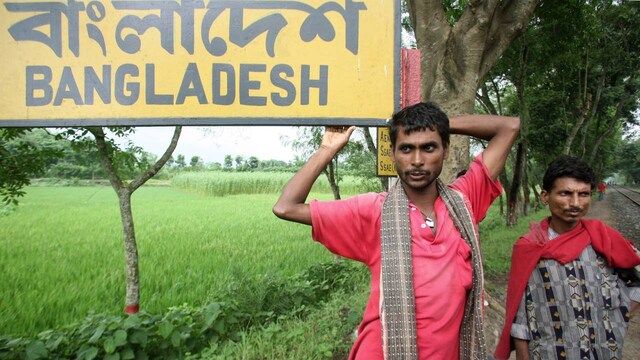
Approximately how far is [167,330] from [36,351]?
0.84 meters

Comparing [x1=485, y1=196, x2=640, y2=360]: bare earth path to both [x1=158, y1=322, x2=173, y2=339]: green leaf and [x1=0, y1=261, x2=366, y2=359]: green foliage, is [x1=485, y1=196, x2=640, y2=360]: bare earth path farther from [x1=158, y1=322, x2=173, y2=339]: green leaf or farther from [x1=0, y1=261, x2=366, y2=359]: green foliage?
[x1=158, y1=322, x2=173, y2=339]: green leaf

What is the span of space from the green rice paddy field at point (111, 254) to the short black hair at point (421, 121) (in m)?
3.62

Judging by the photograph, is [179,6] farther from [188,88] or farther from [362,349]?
[362,349]

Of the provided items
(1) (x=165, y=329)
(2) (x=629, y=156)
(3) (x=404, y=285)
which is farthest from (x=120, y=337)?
(2) (x=629, y=156)

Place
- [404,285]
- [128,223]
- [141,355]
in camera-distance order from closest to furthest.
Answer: [404,285]
[141,355]
[128,223]

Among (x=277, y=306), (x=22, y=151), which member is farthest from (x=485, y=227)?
(x=22, y=151)

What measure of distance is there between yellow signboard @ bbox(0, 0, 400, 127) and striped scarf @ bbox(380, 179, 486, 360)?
55 cm

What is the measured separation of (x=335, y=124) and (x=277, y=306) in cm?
307

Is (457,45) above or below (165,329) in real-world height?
above

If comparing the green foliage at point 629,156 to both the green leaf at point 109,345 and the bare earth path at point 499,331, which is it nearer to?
the bare earth path at point 499,331

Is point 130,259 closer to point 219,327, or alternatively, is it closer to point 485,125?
point 219,327

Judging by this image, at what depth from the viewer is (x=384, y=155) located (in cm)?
455

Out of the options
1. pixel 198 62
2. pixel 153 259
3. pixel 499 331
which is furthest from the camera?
pixel 153 259

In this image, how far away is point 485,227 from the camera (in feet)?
46.0
